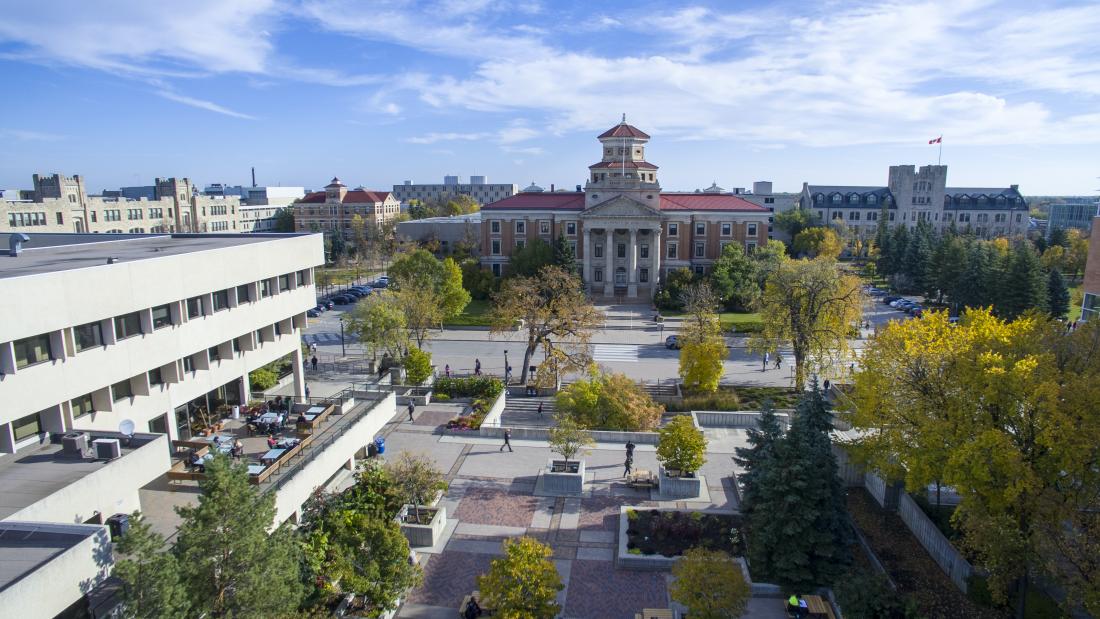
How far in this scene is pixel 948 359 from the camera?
64.7ft

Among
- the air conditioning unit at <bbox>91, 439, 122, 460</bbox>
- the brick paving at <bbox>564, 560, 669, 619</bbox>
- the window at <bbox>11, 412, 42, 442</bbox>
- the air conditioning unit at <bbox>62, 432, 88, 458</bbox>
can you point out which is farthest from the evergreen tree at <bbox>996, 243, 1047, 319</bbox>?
the window at <bbox>11, 412, 42, 442</bbox>

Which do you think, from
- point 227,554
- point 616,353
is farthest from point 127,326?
point 616,353

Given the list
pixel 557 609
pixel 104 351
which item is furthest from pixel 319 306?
pixel 557 609

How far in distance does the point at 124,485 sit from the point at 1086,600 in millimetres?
20554

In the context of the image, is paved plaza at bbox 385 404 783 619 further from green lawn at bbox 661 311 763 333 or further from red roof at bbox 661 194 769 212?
red roof at bbox 661 194 769 212

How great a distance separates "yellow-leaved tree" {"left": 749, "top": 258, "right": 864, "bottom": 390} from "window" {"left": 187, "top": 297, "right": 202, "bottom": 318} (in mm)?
28122

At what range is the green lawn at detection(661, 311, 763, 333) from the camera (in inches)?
2048

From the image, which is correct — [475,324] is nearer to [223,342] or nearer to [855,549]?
[223,342]

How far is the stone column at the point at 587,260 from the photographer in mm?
67806

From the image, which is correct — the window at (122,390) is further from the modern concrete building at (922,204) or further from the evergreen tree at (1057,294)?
the modern concrete building at (922,204)

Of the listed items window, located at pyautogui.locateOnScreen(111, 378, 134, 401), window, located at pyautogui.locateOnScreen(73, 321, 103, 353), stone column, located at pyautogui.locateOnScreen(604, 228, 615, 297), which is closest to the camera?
window, located at pyautogui.locateOnScreen(73, 321, 103, 353)

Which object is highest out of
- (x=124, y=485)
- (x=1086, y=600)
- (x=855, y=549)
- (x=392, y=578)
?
(x=124, y=485)

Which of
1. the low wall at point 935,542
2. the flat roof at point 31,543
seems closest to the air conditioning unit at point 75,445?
the flat roof at point 31,543

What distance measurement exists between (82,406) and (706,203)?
61157 mm
